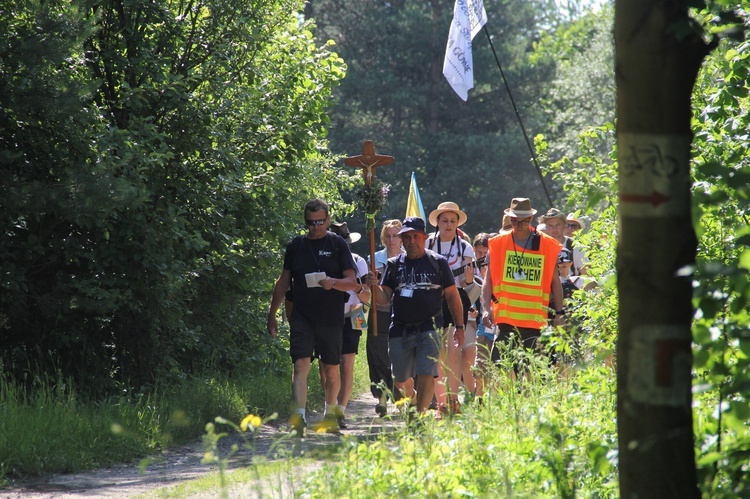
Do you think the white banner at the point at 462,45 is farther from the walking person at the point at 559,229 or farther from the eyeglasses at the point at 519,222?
the eyeglasses at the point at 519,222

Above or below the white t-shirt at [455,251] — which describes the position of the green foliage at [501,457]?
below

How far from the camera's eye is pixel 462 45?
14422 mm

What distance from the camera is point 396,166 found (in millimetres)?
45656

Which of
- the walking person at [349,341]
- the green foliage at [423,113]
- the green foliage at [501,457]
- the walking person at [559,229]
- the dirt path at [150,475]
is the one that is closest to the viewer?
the green foliage at [501,457]

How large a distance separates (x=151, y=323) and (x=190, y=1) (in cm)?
381

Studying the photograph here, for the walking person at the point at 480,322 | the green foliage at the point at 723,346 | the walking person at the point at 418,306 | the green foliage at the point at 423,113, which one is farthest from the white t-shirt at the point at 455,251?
the green foliage at the point at 423,113

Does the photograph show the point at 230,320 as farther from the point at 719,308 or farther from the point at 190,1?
the point at 719,308

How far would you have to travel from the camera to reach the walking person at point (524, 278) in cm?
1003

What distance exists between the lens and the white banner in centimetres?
1428

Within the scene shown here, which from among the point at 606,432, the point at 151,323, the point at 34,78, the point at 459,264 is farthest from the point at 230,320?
the point at 606,432

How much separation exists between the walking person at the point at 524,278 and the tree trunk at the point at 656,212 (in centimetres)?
655

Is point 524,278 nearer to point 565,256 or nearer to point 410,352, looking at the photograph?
point 410,352

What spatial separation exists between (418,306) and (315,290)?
40.0 inches

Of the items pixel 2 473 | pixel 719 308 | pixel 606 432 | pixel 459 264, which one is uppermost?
pixel 459 264
